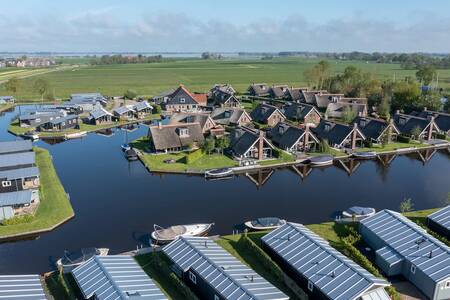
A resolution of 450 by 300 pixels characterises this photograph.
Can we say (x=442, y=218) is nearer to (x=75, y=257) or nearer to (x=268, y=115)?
(x=75, y=257)

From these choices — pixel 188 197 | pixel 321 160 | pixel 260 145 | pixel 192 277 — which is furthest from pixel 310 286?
pixel 321 160

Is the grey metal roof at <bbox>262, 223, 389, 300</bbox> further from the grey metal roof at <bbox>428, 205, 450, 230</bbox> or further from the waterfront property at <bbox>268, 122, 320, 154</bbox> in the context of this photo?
the waterfront property at <bbox>268, 122, 320, 154</bbox>

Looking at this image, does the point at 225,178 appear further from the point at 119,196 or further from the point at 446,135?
the point at 446,135

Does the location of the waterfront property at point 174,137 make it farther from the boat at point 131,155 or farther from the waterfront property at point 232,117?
the waterfront property at point 232,117

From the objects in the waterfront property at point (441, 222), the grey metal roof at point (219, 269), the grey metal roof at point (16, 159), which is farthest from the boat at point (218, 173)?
the waterfront property at point (441, 222)

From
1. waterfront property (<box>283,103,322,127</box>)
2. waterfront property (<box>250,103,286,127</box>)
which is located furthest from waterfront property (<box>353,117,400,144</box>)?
waterfront property (<box>250,103,286,127</box>)

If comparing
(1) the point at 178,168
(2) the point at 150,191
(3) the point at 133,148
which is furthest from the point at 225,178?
(3) the point at 133,148
